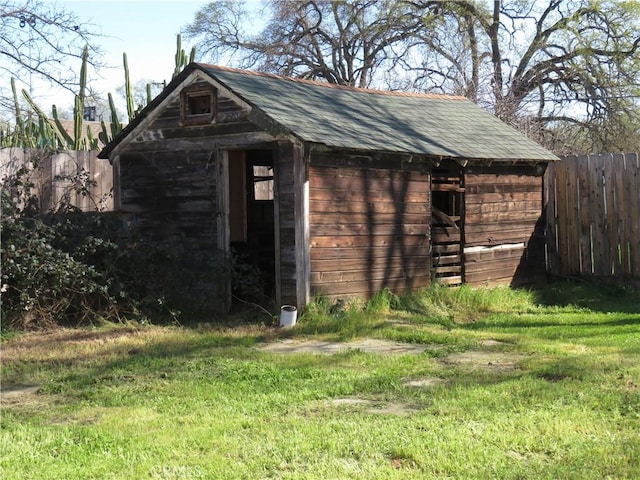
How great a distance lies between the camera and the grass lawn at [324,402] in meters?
4.83

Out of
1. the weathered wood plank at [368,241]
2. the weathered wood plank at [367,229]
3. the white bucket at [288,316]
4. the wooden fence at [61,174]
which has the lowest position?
the white bucket at [288,316]

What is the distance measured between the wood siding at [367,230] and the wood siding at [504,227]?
123cm

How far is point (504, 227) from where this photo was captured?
46.5 ft

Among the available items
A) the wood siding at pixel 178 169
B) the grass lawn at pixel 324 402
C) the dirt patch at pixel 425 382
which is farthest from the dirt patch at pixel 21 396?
the wood siding at pixel 178 169

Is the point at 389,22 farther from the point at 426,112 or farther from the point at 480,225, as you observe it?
the point at 480,225

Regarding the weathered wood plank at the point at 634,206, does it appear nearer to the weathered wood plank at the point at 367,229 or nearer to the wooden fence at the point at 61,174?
the weathered wood plank at the point at 367,229

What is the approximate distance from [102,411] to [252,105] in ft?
18.3

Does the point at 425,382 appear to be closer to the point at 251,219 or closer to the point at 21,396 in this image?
the point at 21,396

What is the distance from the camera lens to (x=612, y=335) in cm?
960

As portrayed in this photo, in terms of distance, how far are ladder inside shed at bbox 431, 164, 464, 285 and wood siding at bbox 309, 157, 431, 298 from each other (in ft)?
1.50

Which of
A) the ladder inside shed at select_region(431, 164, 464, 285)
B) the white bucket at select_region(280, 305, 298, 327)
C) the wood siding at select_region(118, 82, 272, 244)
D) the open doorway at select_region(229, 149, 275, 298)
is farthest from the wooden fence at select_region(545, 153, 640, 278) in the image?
the wood siding at select_region(118, 82, 272, 244)

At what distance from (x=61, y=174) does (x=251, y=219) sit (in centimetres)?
326

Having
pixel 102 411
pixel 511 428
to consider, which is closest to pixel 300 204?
pixel 102 411

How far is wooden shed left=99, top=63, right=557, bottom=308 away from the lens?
10.7 metres
